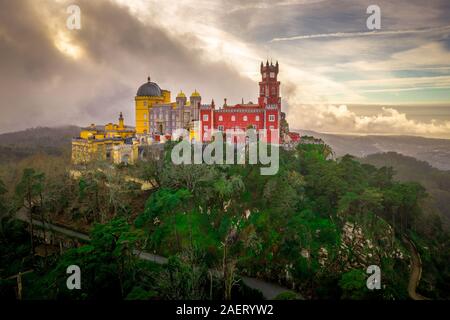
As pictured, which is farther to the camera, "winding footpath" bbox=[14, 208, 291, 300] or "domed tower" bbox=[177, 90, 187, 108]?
"domed tower" bbox=[177, 90, 187, 108]

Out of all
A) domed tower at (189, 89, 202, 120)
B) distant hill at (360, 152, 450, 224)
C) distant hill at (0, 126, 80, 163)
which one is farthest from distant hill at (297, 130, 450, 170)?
distant hill at (0, 126, 80, 163)

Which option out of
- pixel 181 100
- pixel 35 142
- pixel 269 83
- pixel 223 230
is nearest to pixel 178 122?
pixel 181 100

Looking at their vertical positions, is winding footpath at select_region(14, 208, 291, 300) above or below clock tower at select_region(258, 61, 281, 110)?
below

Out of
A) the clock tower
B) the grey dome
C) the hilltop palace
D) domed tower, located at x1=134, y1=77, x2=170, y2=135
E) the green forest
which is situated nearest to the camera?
the green forest

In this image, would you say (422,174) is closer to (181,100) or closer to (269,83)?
(269,83)

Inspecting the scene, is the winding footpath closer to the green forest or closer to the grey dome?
the green forest
